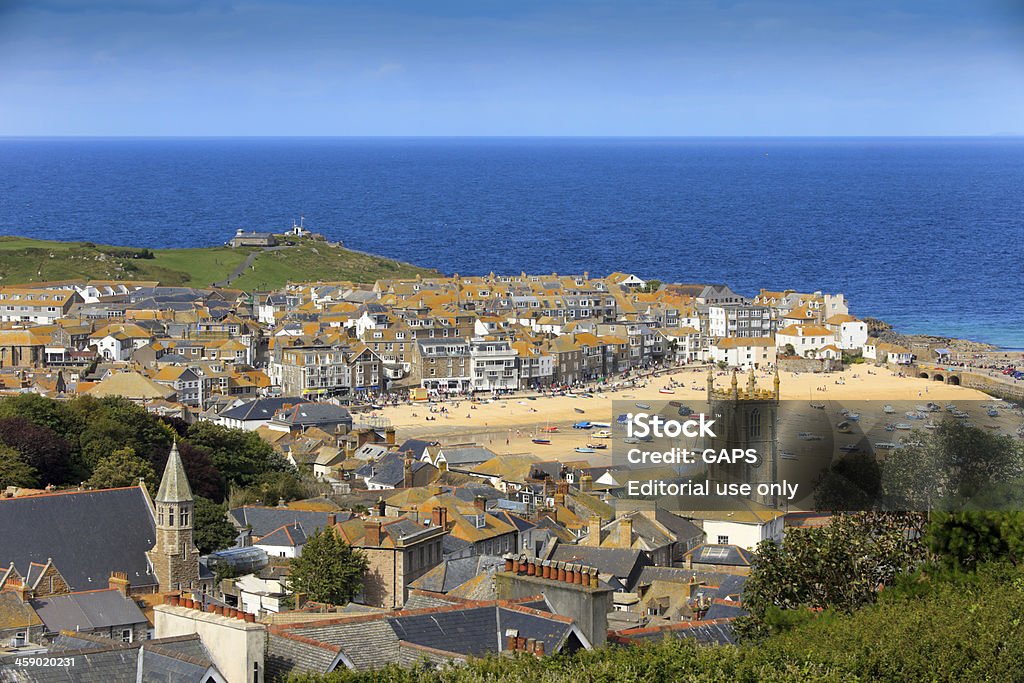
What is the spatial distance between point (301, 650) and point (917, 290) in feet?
182

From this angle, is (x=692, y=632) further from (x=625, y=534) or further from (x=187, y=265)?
(x=187, y=265)

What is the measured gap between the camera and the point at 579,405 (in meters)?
40.3

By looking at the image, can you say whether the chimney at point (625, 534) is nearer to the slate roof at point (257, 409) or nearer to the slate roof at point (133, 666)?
the slate roof at point (133, 666)

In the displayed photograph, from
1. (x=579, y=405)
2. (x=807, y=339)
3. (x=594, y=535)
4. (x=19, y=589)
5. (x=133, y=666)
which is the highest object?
(x=133, y=666)

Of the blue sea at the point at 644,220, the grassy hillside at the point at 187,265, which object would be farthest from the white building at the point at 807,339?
the grassy hillside at the point at 187,265

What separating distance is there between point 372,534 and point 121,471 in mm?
6687

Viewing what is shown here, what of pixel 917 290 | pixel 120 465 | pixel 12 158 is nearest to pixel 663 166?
pixel 12 158

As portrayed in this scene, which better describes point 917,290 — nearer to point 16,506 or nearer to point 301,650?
point 16,506

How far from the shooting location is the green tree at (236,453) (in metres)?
24.9

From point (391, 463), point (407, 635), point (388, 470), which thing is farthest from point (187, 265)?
point (407, 635)

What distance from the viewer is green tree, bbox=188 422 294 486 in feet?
81.6

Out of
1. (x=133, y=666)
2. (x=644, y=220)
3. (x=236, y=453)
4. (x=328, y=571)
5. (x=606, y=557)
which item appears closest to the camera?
(x=133, y=666)

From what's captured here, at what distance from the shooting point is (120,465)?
2178 centimetres

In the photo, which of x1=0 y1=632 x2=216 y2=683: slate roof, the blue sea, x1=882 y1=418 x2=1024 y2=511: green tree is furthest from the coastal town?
the blue sea
